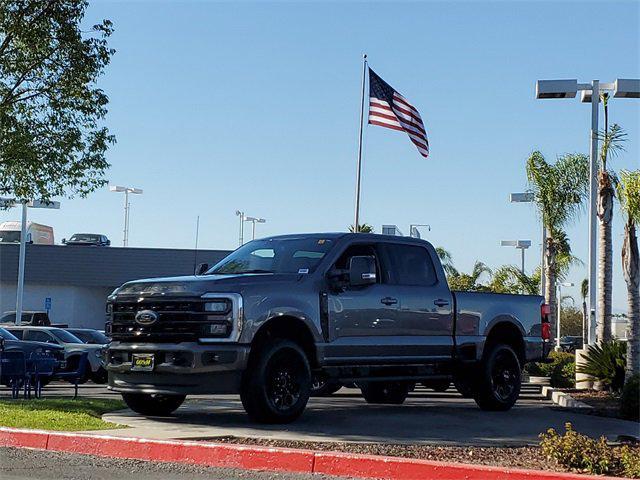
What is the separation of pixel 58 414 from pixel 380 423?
12.5ft

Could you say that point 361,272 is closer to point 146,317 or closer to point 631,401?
point 146,317

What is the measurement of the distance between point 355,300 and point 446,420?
73.8 inches

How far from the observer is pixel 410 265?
14.2m

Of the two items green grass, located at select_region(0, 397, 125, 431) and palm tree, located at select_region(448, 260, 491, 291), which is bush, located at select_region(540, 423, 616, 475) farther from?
palm tree, located at select_region(448, 260, 491, 291)

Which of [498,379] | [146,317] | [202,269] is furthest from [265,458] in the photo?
[498,379]

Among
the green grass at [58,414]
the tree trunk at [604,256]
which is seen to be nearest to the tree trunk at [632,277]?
the tree trunk at [604,256]

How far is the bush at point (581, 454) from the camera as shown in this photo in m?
8.30

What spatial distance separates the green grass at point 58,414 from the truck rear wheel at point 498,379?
5002mm

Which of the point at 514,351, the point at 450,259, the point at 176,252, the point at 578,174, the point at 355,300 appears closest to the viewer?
the point at 355,300

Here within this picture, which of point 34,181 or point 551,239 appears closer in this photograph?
point 34,181

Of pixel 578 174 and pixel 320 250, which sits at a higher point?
pixel 578 174

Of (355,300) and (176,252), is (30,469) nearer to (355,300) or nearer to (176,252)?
(355,300)

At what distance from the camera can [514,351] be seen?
50.8ft

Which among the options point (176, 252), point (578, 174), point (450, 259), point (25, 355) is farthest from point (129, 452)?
point (450, 259)
